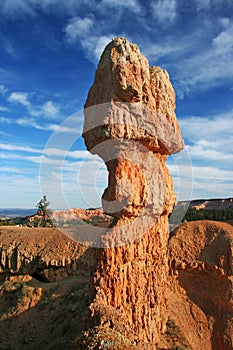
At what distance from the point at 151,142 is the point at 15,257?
616 inches

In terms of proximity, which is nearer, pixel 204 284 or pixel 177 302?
pixel 177 302

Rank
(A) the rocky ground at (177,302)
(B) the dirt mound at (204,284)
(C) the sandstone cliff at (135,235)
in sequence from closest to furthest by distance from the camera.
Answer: (C) the sandstone cliff at (135,235) → (A) the rocky ground at (177,302) → (B) the dirt mound at (204,284)

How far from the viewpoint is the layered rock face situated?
8148 millimetres

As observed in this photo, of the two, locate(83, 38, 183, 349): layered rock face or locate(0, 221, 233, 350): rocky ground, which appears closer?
locate(83, 38, 183, 349): layered rock face

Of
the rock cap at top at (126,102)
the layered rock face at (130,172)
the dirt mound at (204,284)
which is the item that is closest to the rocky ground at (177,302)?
the dirt mound at (204,284)

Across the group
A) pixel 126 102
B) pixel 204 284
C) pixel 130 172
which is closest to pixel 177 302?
pixel 204 284

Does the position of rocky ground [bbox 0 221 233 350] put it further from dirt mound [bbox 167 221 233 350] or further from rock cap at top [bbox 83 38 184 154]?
rock cap at top [bbox 83 38 184 154]

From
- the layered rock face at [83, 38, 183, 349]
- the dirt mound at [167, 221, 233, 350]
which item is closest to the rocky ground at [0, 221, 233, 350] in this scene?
the dirt mound at [167, 221, 233, 350]

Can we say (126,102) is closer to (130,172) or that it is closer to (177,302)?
(130,172)

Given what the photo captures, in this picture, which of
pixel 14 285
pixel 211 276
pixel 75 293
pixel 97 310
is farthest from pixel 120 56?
pixel 14 285

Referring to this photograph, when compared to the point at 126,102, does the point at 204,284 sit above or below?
below

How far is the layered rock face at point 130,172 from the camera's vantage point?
26.7 feet

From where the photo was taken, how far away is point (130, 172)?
27.6 ft

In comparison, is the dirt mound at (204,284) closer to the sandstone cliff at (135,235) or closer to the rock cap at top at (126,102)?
the sandstone cliff at (135,235)
